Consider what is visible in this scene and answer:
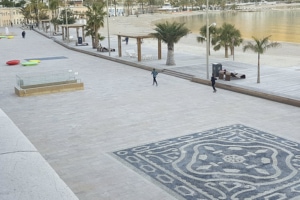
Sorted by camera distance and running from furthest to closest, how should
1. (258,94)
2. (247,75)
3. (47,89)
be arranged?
(247,75), (47,89), (258,94)

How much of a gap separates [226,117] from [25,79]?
1220 cm

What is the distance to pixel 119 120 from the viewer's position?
1745cm

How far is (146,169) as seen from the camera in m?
12.2

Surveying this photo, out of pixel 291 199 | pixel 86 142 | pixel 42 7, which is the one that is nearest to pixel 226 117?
pixel 86 142

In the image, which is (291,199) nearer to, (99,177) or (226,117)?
(99,177)

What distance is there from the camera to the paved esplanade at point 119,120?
11.5 metres

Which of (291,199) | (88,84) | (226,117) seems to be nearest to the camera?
(291,199)

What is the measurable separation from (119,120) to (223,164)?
6450mm

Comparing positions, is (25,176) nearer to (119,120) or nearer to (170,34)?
(119,120)

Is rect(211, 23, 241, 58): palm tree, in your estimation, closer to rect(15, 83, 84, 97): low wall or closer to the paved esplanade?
the paved esplanade

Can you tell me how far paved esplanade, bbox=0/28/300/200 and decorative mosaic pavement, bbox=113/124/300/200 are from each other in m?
0.41

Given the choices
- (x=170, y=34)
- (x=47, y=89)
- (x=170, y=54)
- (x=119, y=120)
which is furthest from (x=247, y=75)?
(x=47, y=89)

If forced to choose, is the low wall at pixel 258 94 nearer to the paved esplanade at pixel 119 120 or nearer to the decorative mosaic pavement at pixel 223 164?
the paved esplanade at pixel 119 120

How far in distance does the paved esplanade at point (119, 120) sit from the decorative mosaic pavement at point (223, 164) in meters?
0.41
